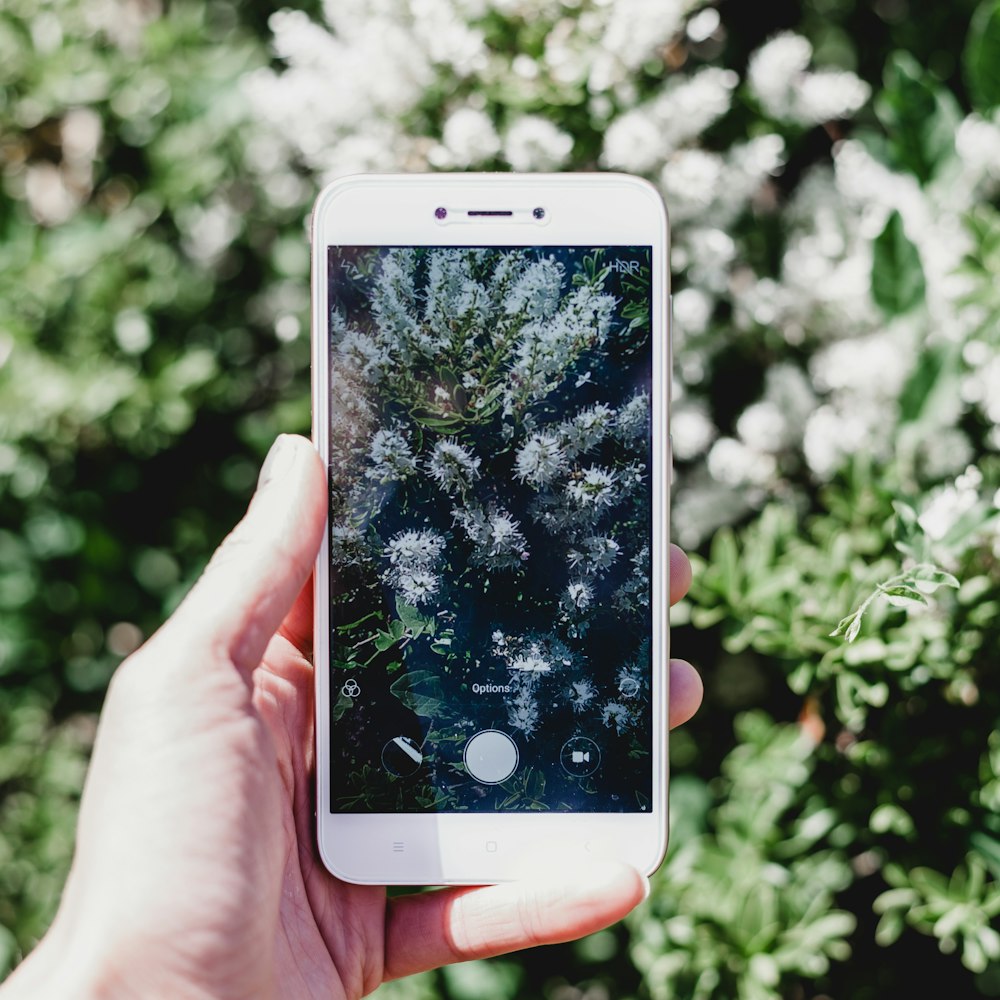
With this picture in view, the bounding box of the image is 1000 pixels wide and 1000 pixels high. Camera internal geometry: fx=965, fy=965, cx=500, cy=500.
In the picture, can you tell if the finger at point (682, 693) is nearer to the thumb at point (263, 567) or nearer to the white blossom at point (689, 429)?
the white blossom at point (689, 429)

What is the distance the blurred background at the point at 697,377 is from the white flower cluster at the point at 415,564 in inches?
12.1

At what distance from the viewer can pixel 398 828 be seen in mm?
965

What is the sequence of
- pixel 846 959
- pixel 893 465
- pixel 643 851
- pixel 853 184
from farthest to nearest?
pixel 846 959 → pixel 853 184 → pixel 893 465 → pixel 643 851

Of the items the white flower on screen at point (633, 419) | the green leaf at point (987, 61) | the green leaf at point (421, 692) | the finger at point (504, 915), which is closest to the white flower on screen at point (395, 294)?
the white flower on screen at point (633, 419)

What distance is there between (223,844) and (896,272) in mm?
888

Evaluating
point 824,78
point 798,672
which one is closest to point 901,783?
point 798,672

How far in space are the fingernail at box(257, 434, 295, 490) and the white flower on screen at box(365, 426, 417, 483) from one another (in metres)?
0.08

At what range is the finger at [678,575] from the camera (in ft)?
3.44

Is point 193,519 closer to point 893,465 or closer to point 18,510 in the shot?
point 18,510

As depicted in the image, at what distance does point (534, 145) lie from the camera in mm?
1062

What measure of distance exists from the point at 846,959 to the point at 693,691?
0.57m

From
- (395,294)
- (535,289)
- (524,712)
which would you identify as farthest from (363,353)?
(524,712)

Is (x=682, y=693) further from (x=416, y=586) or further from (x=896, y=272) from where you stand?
(x=896, y=272)

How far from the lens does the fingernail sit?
927 millimetres
